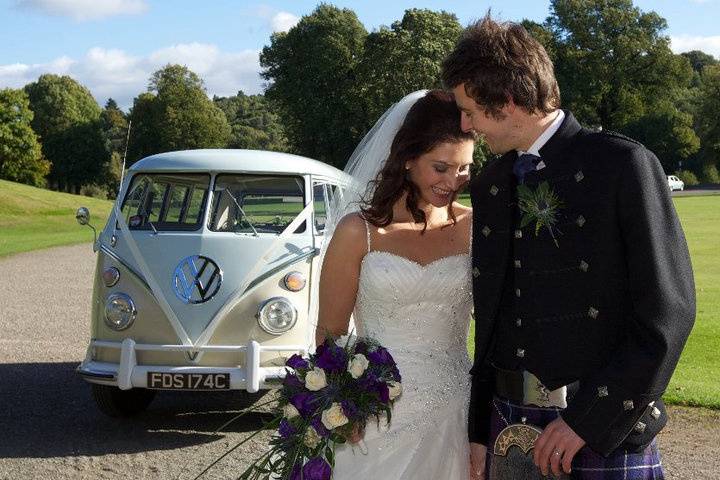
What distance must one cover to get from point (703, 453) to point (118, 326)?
443cm

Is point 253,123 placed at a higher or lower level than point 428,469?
higher

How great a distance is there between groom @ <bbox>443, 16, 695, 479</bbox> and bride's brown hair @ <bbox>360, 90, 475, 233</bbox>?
0.70 meters

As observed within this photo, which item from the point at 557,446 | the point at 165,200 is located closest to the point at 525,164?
the point at 557,446

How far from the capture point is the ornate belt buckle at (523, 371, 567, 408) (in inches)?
104

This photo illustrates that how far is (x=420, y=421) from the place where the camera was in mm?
3854

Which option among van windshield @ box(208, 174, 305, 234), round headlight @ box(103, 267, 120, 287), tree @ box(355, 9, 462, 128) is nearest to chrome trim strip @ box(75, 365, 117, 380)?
round headlight @ box(103, 267, 120, 287)

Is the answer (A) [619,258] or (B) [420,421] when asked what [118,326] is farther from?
(A) [619,258]

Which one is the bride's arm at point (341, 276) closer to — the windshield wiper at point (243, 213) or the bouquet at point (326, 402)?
the bouquet at point (326, 402)

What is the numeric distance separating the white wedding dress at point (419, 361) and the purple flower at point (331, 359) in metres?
0.63

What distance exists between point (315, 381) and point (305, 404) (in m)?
0.08

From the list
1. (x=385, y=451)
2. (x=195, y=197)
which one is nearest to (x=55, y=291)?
(x=195, y=197)

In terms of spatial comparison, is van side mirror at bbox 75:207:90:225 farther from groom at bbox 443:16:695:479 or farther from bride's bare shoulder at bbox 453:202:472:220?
groom at bbox 443:16:695:479

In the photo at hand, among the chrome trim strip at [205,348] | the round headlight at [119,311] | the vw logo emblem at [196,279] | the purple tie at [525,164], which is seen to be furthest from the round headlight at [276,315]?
the purple tie at [525,164]

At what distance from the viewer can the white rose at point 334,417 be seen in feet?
9.89
